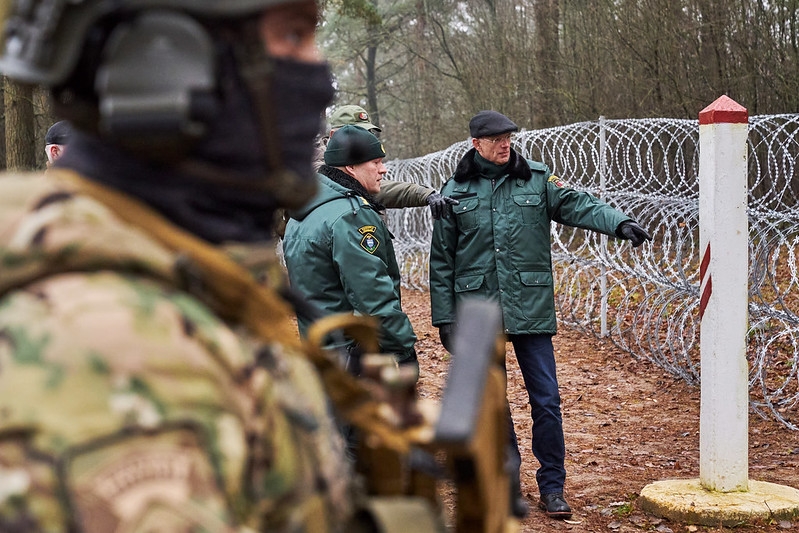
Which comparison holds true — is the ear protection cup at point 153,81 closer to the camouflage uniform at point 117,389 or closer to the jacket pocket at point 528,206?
the camouflage uniform at point 117,389

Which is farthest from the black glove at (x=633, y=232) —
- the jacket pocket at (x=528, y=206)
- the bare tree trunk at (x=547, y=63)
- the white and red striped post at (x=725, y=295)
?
the bare tree trunk at (x=547, y=63)

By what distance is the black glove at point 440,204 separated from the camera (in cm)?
605

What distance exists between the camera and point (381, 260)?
498 centimetres

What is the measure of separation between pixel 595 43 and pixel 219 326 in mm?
17070

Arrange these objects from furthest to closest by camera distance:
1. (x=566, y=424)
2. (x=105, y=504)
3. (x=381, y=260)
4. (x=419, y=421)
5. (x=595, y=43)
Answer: (x=595, y=43)
(x=566, y=424)
(x=381, y=260)
(x=419, y=421)
(x=105, y=504)

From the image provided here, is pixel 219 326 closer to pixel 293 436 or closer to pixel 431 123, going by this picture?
pixel 293 436

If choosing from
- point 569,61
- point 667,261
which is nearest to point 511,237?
point 667,261

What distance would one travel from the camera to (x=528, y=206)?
20.1 ft

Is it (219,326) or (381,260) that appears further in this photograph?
(381,260)

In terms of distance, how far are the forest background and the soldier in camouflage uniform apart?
10.9m

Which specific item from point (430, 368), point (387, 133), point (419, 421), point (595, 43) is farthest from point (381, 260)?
point (387, 133)

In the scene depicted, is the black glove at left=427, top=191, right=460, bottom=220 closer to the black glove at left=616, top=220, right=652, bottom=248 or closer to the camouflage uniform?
the black glove at left=616, top=220, right=652, bottom=248

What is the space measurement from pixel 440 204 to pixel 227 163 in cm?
475

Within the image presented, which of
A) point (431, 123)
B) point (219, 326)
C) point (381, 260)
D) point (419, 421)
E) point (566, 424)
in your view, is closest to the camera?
point (219, 326)
